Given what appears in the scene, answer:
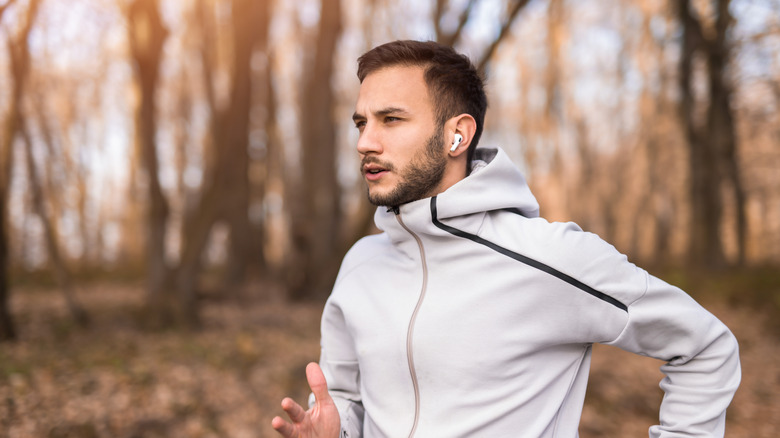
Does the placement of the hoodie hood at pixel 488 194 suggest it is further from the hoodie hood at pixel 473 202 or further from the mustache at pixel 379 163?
the mustache at pixel 379 163

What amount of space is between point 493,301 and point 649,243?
34.8m

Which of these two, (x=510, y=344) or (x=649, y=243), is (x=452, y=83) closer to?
(x=510, y=344)

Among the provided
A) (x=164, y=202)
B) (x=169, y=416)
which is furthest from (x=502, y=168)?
(x=164, y=202)

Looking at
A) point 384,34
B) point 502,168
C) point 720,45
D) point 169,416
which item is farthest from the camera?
point 384,34

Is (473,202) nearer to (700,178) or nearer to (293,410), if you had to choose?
(293,410)

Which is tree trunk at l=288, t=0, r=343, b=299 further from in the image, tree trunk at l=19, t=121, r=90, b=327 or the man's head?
the man's head

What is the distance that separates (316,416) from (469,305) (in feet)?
1.93

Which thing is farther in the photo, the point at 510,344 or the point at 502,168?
the point at 502,168

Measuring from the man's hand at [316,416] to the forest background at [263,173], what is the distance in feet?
4.91

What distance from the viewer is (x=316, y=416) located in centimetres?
172

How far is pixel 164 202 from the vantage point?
8.05 m

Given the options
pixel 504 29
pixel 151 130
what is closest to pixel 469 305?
pixel 504 29

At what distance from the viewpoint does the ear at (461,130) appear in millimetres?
1923

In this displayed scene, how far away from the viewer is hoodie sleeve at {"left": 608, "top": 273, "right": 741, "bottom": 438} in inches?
63.6
